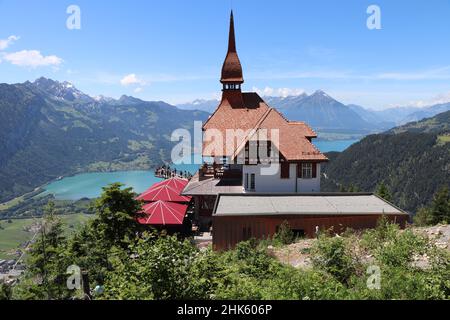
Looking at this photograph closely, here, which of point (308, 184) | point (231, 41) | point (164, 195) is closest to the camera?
point (308, 184)

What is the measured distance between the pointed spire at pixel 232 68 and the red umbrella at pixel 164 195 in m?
15.9

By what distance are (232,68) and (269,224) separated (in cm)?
2595

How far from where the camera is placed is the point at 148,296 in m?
7.21

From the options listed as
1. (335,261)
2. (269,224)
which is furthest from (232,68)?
(335,261)

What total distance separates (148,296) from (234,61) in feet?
123

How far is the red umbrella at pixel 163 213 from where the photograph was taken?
24.9 m

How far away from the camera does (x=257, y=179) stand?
28.0 meters

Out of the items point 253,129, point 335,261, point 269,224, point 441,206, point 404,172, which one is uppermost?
point 253,129

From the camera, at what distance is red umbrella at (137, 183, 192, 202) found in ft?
95.9

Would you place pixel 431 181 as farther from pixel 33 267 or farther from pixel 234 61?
pixel 33 267

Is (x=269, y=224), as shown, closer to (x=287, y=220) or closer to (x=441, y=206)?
(x=287, y=220)

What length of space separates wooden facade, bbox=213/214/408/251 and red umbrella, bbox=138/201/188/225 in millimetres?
6142

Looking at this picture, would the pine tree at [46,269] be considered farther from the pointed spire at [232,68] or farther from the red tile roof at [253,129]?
the pointed spire at [232,68]
